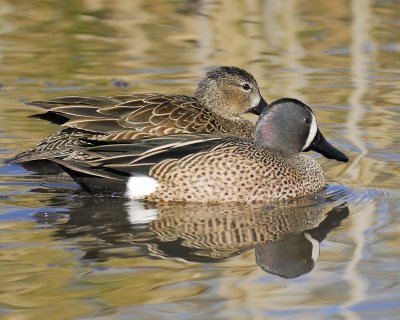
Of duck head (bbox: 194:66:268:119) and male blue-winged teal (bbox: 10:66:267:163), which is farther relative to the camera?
duck head (bbox: 194:66:268:119)

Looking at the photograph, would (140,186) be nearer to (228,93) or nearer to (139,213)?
(139,213)

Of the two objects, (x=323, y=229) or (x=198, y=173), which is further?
(x=198, y=173)

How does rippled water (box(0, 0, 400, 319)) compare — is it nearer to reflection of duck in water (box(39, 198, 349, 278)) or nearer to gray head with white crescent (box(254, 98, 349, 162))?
reflection of duck in water (box(39, 198, 349, 278))

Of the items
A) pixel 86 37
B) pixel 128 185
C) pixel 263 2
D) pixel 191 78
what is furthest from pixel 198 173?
pixel 263 2

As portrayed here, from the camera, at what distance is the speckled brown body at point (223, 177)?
301 inches

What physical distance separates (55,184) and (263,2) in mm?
6231

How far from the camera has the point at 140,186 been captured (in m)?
7.74

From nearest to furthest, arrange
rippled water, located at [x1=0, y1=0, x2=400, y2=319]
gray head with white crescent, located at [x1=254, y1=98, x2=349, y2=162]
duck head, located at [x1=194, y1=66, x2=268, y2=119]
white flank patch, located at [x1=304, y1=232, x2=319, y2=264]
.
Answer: rippled water, located at [x1=0, y1=0, x2=400, y2=319], white flank patch, located at [x1=304, y1=232, x2=319, y2=264], gray head with white crescent, located at [x1=254, y1=98, x2=349, y2=162], duck head, located at [x1=194, y1=66, x2=268, y2=119]

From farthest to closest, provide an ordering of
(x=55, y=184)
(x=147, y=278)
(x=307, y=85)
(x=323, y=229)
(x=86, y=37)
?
1. (x=86, y=37)
2. (x=307, y=85)
3. (x=55, y=184)
4. (x=323, y=229)
5. (x=147, y=278)

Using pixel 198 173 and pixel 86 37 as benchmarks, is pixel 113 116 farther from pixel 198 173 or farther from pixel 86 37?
pixel 86 37

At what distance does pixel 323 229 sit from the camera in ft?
22.6

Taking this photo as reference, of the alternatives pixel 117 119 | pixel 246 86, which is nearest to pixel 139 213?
pixel 117 119

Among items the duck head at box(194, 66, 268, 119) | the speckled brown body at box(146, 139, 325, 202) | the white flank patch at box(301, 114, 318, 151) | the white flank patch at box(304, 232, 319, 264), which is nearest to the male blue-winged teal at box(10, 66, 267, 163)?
the duck head at box(194, 66, 268, 119)

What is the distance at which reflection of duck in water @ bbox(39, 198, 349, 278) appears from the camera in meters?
6.31
